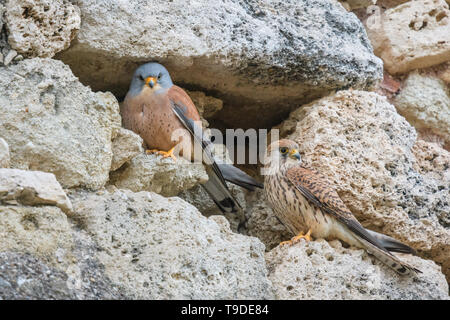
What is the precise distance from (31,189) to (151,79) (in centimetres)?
115

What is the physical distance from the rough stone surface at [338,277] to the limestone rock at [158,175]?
2.01 feet

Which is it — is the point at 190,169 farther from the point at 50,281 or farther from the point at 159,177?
the point at 50,281

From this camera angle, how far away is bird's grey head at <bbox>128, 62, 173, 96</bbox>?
3506 millimetres

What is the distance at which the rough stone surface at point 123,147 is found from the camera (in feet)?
10.6

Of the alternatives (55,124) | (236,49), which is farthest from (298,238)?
(55,124)

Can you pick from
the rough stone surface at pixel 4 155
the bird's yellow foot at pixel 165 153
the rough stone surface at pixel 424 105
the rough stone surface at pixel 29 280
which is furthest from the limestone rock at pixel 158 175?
the rough stone surface at pixel 424 105

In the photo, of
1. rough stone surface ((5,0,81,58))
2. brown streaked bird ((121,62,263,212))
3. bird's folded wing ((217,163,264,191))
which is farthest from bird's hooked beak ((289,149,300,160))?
rough stone surface ((5,0,81,58))

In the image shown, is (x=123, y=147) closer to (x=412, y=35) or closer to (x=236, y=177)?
(x=236, y=177)

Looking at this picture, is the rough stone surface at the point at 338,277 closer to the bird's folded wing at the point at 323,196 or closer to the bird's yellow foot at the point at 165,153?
the bird's folded wing at the point at 323,196

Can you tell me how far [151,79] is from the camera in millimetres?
3492

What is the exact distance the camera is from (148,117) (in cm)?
367

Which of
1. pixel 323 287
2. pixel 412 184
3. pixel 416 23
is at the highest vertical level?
pixel 416 23
